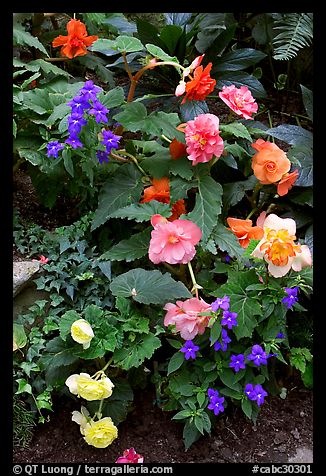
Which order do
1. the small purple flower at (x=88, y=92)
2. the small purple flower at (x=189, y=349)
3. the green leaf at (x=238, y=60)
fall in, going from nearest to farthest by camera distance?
the small purple flower at (x=189, y=349) < the small purple flower at (x=88, y=92) < the green leaf at (x=238, y=60)

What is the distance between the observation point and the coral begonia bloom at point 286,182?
8.00 feet

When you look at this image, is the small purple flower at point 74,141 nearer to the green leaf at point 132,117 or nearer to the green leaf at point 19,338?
the green leaf at point 132,117

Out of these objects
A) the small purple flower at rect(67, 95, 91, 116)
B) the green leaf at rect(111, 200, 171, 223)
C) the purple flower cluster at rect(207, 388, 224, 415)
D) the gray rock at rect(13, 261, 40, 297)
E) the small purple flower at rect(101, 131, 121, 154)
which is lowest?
the purple flower cluster at rect(207, 388, 224, 415)

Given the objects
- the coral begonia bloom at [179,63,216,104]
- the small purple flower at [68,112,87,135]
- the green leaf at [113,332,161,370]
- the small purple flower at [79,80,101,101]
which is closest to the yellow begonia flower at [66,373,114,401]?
the green leaf at [113,332,161,370]

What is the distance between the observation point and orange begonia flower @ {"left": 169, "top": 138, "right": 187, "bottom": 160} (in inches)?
96.3

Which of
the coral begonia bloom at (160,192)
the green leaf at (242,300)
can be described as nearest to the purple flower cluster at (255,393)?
the green leaf at (242,300)

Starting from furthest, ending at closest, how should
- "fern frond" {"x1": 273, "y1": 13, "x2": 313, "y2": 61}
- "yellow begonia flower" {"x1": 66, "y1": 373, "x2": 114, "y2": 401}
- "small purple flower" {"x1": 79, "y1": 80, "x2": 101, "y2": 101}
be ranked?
"fern frond" {"x1": 273, "y1": 13, "x2": 313, "y2": 61} → "small purple flower" {"x1": 79, "y1": 80, "x2": 101, "y2": 101} → "yellow begonia flower" {"x1": 66, "y1": 373, "x2": 114, "y2": 401}

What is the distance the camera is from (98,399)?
2.11 m

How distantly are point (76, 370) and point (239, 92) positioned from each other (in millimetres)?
1201

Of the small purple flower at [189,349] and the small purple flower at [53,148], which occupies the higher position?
the small purple flower at [53,148]

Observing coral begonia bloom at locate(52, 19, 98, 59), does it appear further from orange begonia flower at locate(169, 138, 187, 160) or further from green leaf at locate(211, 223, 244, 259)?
green leaf at locate(211, 223, 244, 259)

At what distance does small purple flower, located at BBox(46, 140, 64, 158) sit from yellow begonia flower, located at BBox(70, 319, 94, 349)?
2.01ft

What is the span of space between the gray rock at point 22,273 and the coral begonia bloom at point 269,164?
881 millimetres
